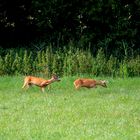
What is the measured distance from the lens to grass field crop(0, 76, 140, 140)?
384 inches

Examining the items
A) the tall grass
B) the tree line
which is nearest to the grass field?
the tall grass

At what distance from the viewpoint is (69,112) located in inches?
460

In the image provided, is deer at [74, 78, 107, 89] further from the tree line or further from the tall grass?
the tree line

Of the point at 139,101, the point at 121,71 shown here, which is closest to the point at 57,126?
the point at 139,101

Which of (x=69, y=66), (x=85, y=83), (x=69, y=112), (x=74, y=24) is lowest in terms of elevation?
(x=69, y=112)

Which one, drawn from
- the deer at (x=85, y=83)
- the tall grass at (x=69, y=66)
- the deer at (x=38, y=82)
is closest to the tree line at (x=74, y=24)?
the tall grass at (x=69, y=66)

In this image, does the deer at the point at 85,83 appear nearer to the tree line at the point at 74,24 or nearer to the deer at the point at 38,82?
the deer at the point at 38,82

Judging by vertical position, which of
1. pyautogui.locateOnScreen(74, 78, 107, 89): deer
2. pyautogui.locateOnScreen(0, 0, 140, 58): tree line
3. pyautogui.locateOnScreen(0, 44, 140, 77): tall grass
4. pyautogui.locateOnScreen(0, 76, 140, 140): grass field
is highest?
pyautogui.locateOnScreen(0, 0, 140, 58): tree line

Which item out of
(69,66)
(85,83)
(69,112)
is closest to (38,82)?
(85,83)

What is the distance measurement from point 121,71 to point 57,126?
27.2ft

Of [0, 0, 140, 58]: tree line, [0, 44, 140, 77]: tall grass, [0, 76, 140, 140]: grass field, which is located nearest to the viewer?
[0, 76, 140, 140]: grass field

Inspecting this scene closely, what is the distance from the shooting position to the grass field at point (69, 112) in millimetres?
9758

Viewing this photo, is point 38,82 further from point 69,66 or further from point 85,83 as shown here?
point 69,66

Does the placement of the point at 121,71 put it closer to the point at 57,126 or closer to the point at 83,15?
the point at 83,15
